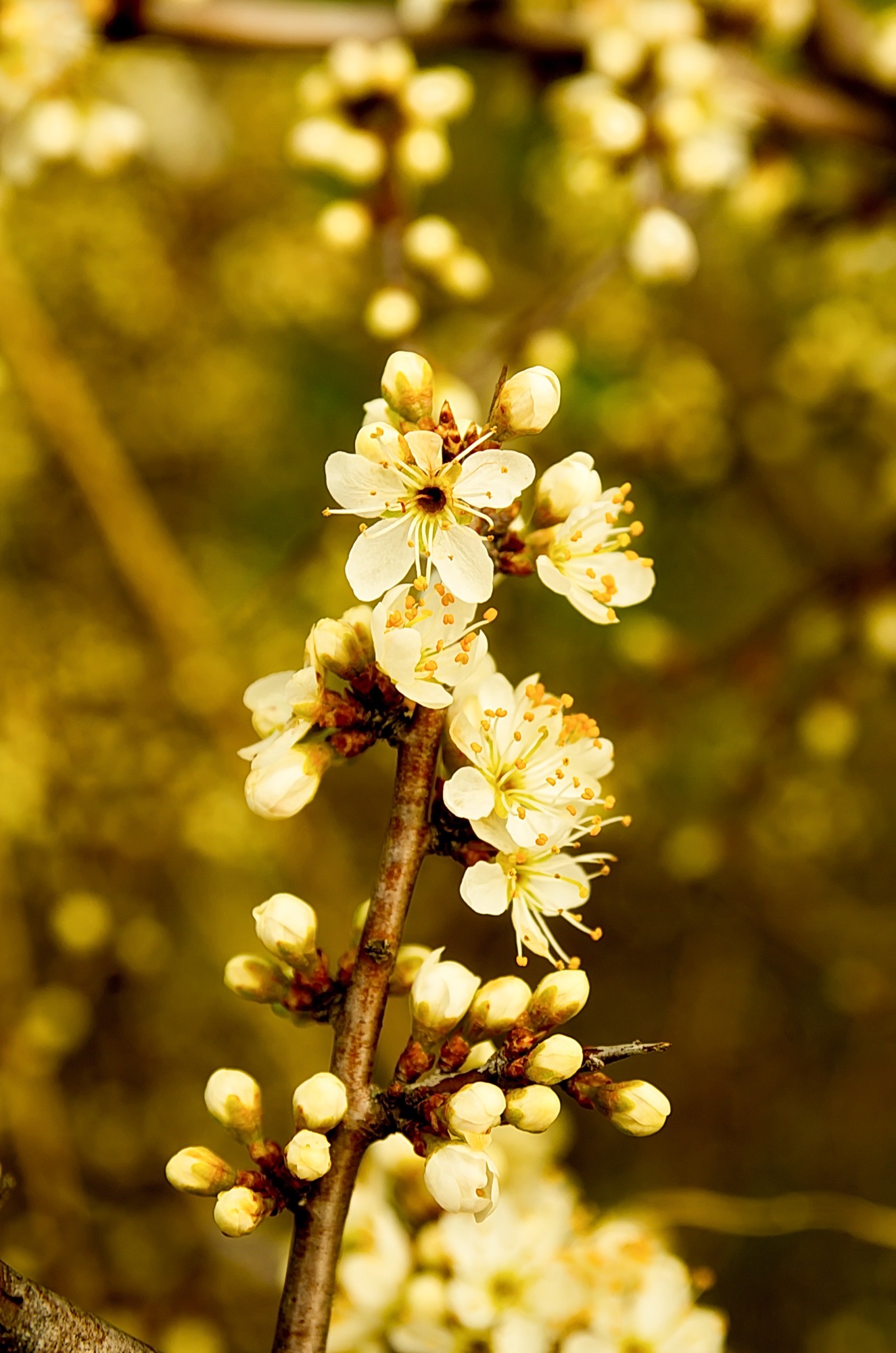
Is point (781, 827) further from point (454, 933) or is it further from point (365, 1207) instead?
point (365, 1207)

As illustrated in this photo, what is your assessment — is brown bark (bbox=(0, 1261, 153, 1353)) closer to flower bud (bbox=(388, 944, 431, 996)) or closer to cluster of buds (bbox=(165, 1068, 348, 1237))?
cluster of buds (bbox=(165, 1068, 348, 1237))

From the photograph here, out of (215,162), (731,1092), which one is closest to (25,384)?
(215,162)

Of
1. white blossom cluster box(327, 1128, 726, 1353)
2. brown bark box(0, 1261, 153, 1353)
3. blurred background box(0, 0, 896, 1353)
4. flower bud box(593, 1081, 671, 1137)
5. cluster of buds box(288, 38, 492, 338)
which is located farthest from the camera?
blurred background box(0, 0, 896, 1353)

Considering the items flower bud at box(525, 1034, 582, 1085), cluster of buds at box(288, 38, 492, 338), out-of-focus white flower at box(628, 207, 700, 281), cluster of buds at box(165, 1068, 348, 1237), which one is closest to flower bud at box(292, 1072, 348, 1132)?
cluster of buds at box(165, 1068, 348, 1237)

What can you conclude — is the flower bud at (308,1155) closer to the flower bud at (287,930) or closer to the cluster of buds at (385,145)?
the flower bud at (287,930)

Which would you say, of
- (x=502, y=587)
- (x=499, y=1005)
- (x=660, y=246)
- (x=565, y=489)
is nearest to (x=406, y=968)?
(x=499, y=1005)

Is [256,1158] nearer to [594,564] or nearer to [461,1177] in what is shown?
[461,1177]
